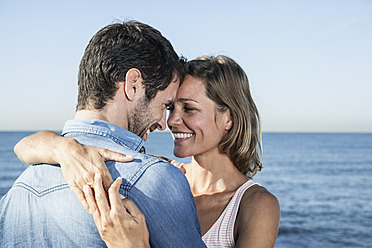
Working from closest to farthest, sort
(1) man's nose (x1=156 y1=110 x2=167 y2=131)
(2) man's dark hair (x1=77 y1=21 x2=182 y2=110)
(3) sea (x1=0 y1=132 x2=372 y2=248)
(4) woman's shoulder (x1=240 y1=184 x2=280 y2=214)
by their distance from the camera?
(2) man's dark hair (x1=77 y1=21 x2=182 y2=110) → (1) man's nose (x1=156 y1=110 x2=167 y2=131) → (4) woman's shoulder (x1=240 y1=184 x2=280 y2=214) → (3) sea (x1=0 y1=132 x2=372 y2=248)

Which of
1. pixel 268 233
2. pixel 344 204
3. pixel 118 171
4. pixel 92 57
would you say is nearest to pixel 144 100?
pixel 92 57

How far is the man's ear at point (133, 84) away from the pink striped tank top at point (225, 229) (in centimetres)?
141

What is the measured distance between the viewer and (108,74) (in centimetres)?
185

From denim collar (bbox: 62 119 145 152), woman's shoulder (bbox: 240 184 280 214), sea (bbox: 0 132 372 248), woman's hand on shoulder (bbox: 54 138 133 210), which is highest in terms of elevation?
denim collar (bbox: 62 119 145 152)

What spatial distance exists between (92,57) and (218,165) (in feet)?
5.60

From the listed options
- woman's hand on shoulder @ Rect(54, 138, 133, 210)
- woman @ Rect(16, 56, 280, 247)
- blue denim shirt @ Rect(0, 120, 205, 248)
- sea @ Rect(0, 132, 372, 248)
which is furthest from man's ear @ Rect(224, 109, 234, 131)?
sea @ Rect(0, 132, 372, 248)

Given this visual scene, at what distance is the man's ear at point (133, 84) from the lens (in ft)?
6.12

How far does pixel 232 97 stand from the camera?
10.6 ft

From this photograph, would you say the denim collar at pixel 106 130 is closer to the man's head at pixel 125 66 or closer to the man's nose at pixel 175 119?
the man's head at pixel 125 66

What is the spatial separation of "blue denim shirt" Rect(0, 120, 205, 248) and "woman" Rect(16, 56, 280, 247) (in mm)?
1399

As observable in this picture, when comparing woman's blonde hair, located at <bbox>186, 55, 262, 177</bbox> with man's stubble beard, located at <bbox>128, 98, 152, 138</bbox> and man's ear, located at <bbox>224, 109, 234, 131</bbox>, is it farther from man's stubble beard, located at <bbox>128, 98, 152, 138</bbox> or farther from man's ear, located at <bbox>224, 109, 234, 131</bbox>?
man's stubble beard, located at <bbox>128, 98, 152, 138</bbox>

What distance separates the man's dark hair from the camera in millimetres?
1852

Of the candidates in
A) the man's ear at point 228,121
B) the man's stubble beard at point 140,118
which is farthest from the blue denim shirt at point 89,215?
the man's ear at point 228,121

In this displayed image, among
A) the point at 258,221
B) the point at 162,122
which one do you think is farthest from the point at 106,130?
the point at 258,221
